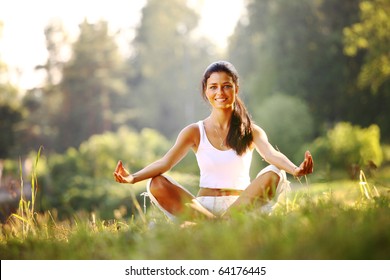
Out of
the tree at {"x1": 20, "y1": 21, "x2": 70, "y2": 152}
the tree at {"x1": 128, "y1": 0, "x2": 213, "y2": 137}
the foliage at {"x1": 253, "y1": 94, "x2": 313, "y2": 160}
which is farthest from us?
the tree at {"x1": 128, "y1": 0, "x2": 213, "y2": 137}

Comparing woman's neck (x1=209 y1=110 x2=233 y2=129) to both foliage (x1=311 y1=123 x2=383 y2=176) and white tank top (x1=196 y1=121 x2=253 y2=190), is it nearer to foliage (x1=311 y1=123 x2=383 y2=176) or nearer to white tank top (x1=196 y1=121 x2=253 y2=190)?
white tank top (x1=196 y1=121 x2=253 y2=190)

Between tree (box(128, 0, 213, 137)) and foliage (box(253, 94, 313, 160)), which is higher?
tree (box(128, 0, 213, 137))

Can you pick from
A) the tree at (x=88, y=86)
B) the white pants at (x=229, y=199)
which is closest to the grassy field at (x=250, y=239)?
the white pants at (x=229, y=199)

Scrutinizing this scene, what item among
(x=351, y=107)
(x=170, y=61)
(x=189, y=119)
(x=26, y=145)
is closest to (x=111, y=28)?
(x=170, y=61)

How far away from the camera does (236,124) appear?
366 centimetres

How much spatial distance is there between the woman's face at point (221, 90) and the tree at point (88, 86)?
27274mm

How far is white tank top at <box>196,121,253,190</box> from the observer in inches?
138

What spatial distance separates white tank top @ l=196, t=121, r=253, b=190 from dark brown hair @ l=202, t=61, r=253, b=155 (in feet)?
0.18

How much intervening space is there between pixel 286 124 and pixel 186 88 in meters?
16.0

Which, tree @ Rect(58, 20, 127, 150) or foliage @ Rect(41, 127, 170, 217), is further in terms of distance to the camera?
tree @ Rect(58, 20, 127, 150)

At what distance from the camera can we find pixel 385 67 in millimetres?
15227

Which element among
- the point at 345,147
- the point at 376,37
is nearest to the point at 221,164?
the point at 345,147

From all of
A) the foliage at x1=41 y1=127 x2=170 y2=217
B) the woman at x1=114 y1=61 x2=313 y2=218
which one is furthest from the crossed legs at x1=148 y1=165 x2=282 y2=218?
the foliage at x1=41 y1=127 x2=170 y2=217
